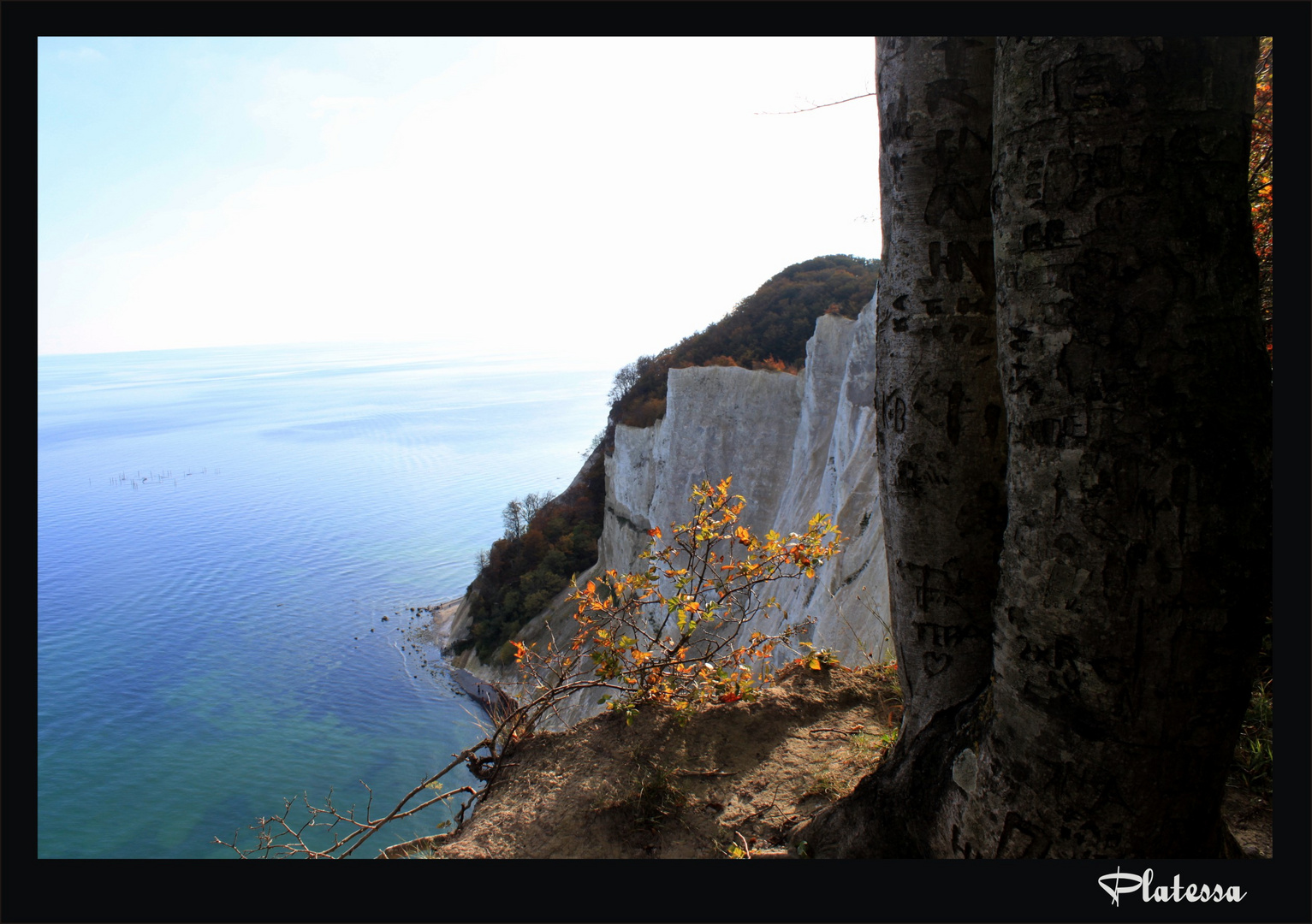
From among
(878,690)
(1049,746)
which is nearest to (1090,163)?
(1049,746)

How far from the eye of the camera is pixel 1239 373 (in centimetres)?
181

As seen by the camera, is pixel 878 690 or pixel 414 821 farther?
pixel 414 821

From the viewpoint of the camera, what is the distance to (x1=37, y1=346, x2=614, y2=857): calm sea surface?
2233 centimetres

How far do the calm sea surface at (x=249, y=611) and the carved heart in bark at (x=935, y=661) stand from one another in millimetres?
5772

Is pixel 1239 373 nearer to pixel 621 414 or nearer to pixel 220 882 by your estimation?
pixel 220 882

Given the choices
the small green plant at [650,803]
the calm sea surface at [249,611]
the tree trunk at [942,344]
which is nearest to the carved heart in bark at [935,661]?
the tree trunk at [942,344]

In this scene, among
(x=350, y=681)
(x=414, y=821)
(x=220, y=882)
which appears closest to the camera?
(x=220, y=882)

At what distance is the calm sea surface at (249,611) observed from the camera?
879 inches

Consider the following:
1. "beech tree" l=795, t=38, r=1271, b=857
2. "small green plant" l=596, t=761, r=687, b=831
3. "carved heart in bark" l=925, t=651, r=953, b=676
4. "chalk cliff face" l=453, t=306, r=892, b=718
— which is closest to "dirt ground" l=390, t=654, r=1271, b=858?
"small green plant" l=596, t=761, r=687, b=831

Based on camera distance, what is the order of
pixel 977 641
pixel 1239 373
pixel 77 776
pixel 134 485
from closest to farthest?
pixel 1239 373
pixel 977 641
pixel 77 776
pixel 134 485

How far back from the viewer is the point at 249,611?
129ft

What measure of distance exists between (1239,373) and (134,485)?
84.8 metres

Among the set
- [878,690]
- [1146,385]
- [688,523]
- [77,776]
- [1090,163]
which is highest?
[1090,163]

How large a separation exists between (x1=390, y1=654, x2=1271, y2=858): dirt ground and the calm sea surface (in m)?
3.99
